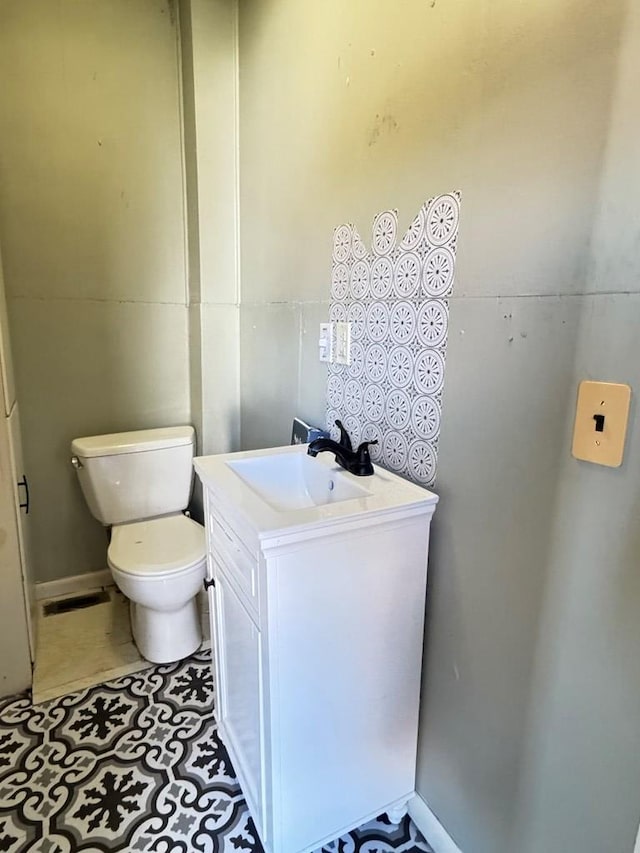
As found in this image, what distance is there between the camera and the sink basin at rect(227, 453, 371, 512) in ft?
4.37

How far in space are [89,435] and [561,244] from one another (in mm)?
1993

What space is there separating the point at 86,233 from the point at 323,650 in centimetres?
187

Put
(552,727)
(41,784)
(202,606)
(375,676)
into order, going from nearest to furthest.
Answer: (552,727) < (375,676) < (41,784) < (202,606)

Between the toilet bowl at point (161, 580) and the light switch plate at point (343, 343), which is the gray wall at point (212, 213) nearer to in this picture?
the toilet bowl at point (161, 580)

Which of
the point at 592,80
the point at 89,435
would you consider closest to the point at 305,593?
the point at 592,80

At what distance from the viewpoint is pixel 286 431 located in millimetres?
1823

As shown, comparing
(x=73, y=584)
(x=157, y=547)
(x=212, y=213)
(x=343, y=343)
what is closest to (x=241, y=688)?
(x=157, y=547)

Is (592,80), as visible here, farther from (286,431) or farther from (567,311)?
A: (286,431)

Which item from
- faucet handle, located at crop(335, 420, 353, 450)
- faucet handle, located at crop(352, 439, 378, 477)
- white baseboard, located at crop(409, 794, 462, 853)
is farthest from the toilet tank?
white baseboard, located at crop(409, 794, 462, 853)

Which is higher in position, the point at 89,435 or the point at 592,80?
the point at 592,80

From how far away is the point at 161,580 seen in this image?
1.69 m

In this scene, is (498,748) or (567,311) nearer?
(567,311)

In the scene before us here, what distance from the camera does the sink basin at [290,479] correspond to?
1.33 m

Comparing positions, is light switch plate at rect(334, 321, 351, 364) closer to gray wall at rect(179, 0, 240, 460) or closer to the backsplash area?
the backsplash area
